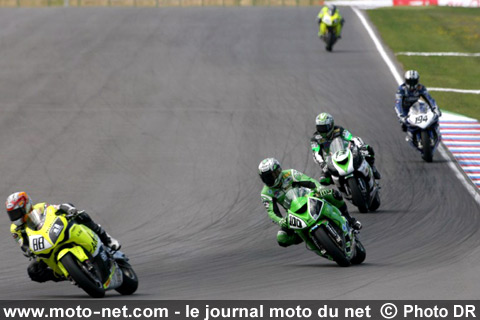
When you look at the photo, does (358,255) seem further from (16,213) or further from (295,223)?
(16,213)

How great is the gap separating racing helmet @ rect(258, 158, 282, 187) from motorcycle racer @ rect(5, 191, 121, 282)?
229 cm

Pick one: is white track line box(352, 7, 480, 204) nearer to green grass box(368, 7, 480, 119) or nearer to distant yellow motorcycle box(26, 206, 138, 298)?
green grass box(368, 7, 480, 119)

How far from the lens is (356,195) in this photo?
15.8 m

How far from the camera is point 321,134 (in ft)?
53.3

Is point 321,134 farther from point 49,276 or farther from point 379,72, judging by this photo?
point 379,72

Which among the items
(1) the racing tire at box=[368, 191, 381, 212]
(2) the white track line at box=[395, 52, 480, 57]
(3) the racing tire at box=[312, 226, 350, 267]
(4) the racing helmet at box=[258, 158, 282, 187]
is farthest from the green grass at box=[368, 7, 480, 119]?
(3) the racing tire at box=[312, 226, 350, 267]

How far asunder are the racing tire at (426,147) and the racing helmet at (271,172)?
7.77 m

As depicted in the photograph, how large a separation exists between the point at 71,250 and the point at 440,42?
84.4 ft

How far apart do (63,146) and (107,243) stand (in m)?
10.8

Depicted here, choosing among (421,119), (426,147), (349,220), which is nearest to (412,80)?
(421,119)

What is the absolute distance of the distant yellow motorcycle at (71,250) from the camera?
33.0 ft

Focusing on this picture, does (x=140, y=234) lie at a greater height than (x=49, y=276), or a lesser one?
lesser

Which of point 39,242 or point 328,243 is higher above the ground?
point 39,242

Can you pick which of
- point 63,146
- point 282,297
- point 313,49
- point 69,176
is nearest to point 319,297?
point 282,297
